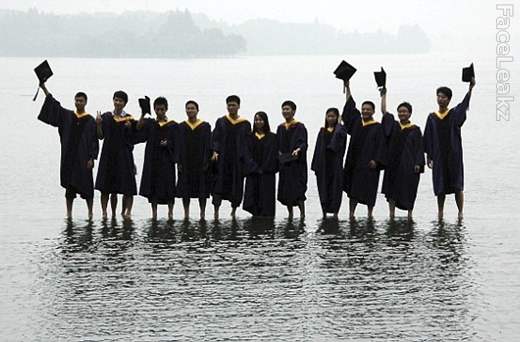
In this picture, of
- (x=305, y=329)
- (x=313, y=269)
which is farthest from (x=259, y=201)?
(x=305, y=329)

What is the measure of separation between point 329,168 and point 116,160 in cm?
265

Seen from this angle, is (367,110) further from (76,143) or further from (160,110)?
(76,143)

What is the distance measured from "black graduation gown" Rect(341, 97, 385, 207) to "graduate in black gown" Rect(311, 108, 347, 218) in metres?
0.15

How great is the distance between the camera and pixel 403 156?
51.5 feet

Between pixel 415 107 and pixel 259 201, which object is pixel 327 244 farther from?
pixel 415 107

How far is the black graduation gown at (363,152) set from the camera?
1571cm

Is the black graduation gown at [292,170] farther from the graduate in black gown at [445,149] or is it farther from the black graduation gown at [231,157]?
the graduate in black gown at [445,149]

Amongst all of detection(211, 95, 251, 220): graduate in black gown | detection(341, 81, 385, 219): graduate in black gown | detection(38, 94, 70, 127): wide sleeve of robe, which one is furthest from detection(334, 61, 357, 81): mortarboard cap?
detection(38, 94, 70, 127): wide sleeve of robe

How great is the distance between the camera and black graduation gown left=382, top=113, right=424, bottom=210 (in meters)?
15.6

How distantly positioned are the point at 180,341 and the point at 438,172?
662cm

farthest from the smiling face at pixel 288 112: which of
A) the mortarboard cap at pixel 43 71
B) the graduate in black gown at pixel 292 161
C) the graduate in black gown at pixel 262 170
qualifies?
the mortarboard cap at pixel 43 71

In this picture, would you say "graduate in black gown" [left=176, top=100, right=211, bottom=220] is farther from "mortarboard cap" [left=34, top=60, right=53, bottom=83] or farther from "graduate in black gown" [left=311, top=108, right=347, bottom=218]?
"mortarboard cap" [left=34, top=60, right=53, bottom=83]

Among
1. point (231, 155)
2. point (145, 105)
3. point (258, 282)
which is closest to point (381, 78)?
point (231, 155)

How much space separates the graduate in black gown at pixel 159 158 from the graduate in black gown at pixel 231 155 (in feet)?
1.78
